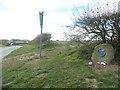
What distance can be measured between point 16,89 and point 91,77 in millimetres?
2505

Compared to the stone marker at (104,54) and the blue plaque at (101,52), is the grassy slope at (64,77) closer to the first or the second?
the stone marker at (104,54)

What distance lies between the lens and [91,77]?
873cm

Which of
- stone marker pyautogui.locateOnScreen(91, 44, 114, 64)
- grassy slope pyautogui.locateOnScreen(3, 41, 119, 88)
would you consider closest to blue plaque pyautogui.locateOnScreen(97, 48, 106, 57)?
stone marker pyautogui.locateOnScreen(91, 44, 114, 64)

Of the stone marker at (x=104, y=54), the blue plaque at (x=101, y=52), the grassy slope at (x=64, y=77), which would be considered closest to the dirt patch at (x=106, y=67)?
the grassy slope at (x=64, y=77)

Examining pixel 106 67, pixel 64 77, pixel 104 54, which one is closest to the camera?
pixel 64 77

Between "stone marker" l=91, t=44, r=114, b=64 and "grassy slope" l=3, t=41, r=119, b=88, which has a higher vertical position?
"stone marker" l=91, t=44, r=114, b=64

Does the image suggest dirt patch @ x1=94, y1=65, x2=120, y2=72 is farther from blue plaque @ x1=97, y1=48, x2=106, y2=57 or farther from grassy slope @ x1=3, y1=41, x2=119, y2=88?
blue plaque @ x1=97, y1=48, x2=106, y2=57

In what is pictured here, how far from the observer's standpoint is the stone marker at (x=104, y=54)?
1061cm

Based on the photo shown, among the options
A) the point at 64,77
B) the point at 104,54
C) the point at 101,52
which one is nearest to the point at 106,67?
the point at 104,54

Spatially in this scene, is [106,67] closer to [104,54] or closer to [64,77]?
[104,54]

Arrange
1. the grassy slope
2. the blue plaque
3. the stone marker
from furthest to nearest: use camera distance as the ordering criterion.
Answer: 1. the blue plaque
2. the stone marker
3. the grassy slope

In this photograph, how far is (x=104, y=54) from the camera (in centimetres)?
1072

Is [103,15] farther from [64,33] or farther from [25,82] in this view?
[25,82]

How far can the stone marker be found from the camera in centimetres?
1061
